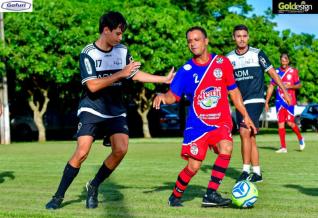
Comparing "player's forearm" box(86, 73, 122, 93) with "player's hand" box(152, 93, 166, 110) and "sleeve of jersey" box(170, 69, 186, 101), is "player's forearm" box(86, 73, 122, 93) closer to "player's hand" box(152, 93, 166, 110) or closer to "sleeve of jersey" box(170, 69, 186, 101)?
"player's hand" box(152, 93, 166, 110)

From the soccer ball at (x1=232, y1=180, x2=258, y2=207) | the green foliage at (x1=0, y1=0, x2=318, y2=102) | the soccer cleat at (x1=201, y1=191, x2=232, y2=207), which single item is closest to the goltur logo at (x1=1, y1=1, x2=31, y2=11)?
the green foliage at (x1=0, y1=0, x2=318, y2=102)

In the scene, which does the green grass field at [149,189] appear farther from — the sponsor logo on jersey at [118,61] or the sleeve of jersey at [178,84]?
the sponsor logo on jersey at [118,61]

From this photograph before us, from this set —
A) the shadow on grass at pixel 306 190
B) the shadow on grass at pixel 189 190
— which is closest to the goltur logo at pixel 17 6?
the shadow on grass at pixel 189 190

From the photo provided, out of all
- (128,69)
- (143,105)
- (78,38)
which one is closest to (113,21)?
(128,69)

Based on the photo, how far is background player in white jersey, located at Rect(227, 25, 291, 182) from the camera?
37.9 feet

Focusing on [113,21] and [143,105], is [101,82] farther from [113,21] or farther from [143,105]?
[143,105]

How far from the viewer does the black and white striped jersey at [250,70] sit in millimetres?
11594

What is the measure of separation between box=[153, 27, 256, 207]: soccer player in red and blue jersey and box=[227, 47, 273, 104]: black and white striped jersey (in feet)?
9.10

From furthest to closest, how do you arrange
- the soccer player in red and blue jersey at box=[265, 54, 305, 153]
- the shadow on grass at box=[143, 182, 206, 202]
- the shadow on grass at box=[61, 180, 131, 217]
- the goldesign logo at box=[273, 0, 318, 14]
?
the goldesign logo at box=[273, 0, 318, 14] → the soccer player in red and blue jersey at box=[265, 54, 305, 153] → the shadow on grass at box=[143, 182, 206, 202] → the shadow on grass at box=[61, 180, 131, 217]

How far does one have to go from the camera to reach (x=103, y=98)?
8.77m

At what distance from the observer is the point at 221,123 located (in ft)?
28.9

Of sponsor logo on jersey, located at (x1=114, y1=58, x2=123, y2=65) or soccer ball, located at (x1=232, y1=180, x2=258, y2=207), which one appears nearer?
soccer ball, located at (x1=232, y1=180, x2=258, y2=207)

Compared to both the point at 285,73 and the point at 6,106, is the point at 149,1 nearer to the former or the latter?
the point at 6,106

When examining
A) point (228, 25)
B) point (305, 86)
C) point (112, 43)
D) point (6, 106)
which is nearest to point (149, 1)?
point (228, 25)
